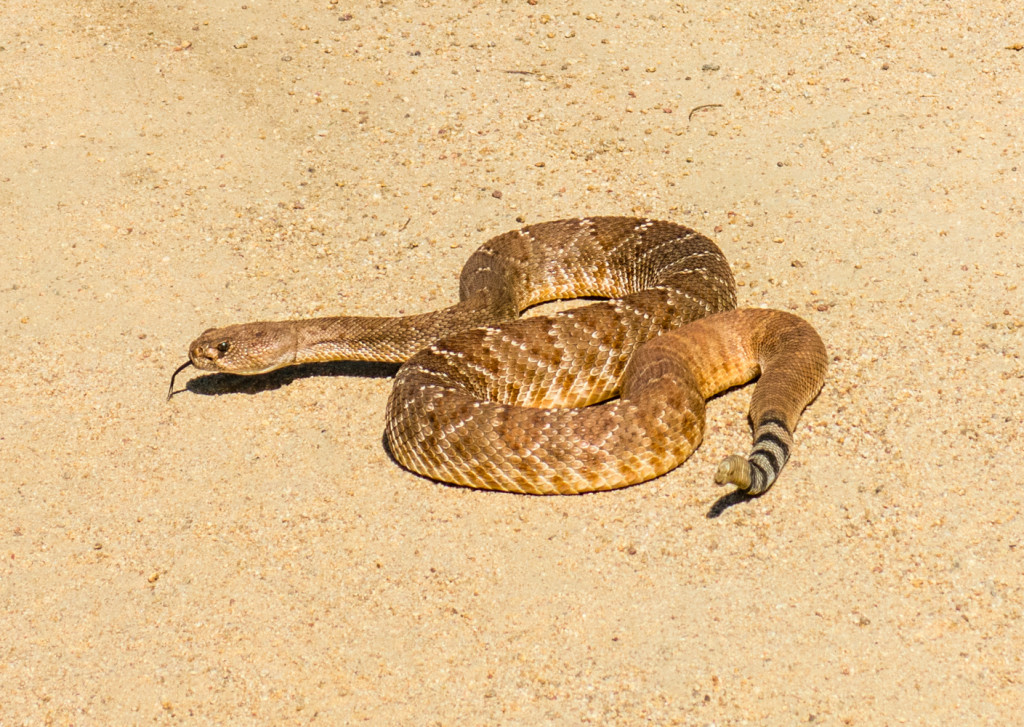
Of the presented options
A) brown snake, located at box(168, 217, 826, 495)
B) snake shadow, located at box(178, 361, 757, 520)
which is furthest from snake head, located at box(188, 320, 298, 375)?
snake shadow, located at box(178, 361, 757, 520)

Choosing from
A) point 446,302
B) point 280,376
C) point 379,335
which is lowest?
point 280,376

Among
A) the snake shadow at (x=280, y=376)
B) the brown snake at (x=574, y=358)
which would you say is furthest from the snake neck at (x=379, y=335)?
the snake shadow at (x=280, y=376)

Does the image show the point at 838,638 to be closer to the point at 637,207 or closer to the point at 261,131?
the point at 637,207

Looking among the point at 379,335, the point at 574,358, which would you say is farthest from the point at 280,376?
the point at 574,358

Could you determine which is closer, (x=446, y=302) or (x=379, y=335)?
(x=379, y=335)

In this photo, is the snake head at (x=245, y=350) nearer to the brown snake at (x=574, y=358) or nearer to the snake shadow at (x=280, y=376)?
the brown snake at (x=574, y=358)

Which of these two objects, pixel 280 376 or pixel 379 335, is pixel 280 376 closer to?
pixel 280 376
